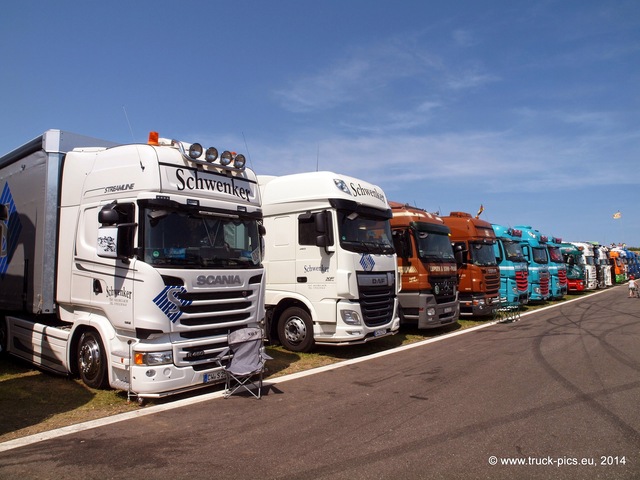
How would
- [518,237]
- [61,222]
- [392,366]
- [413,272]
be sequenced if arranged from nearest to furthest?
[61,222] → [392,366] → [413,272] → [518,237]

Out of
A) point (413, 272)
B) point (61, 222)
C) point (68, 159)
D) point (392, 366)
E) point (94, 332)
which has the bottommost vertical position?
point (392, 366)

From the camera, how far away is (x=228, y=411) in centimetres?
567

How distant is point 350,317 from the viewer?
875cm

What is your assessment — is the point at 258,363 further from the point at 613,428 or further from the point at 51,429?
the point at 613,428

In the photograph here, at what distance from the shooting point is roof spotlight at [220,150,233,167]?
6961mm

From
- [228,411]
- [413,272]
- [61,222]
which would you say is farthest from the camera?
[413,272]

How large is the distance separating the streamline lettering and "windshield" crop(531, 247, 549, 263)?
17468mm

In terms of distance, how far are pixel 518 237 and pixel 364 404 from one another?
1536 cm

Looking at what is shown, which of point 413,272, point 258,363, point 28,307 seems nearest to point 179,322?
point 258,363

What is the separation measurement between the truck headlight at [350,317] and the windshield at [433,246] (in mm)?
3617

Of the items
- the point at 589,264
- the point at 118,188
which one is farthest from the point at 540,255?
the point at 118,188

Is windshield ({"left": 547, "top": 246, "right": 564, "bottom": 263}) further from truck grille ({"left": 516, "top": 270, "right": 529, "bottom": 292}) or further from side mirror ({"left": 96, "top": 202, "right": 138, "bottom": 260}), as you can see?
side mirror ({"left": 96, "top": 202, "right": 138, "bottom": 260})

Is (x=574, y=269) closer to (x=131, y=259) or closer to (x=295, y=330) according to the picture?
(x=295, y=330)

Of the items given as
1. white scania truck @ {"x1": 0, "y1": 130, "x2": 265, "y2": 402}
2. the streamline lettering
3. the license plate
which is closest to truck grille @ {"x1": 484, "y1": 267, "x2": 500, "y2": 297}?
white scania truck @ {"x1": 0, "y1": 130, "x2": 265, "y2": 402}
